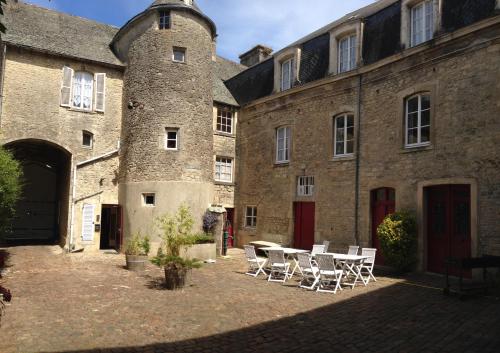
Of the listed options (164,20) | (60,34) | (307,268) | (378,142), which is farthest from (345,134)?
(60,34)

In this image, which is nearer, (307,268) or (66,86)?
(307,268)

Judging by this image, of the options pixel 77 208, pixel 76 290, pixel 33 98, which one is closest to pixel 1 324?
pixel 76 290

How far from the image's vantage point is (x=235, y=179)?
17.8 m

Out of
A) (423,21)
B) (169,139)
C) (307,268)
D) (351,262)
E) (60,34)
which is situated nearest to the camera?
(307,268)

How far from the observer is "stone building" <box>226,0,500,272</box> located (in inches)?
386

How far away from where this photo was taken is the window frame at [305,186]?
47.4 ft

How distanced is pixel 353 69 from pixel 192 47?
6322 mm

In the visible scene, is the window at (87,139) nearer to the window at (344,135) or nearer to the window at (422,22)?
the window at (344,135)

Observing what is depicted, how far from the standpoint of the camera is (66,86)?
1477cm

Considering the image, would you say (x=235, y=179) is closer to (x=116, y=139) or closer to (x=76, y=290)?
(x=116, y=139)

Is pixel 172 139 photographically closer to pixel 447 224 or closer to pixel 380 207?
pixel 380 207

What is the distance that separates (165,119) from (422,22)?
9.09 meters

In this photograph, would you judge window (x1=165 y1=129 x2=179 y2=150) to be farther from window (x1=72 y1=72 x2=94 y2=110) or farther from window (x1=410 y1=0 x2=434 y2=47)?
window (x1=410 y1=0 x2=434 y2=47)

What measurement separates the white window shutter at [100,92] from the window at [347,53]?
29.7ft
